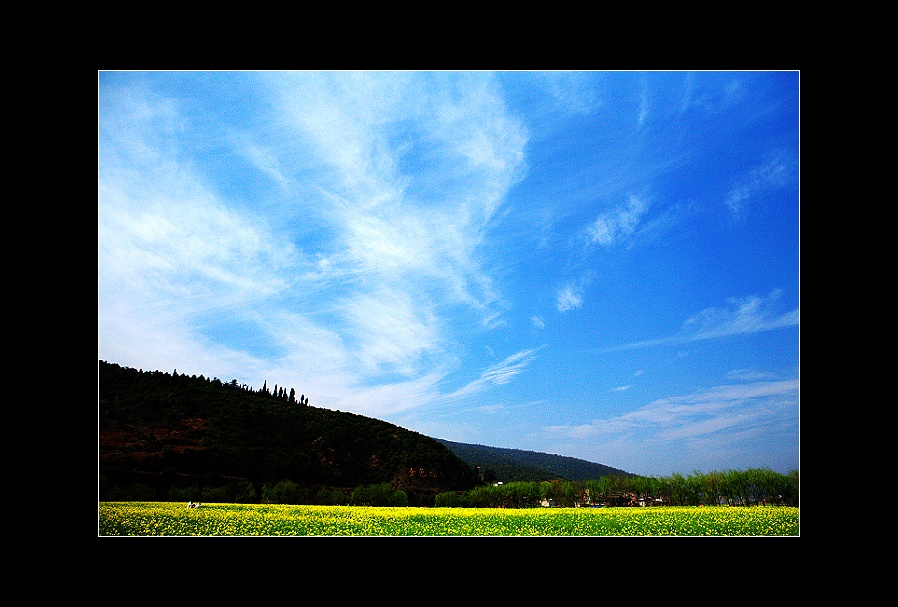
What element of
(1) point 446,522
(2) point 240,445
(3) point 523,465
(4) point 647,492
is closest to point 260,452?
(2) point 240,445

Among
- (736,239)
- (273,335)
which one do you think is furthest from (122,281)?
(736,239)

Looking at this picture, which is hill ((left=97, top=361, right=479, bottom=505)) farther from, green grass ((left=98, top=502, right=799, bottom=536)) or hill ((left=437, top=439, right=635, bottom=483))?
green grass ((left=98, top=502, right=799, bottom=536))

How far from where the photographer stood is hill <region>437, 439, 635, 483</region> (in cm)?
731

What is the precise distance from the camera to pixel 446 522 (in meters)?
6.52

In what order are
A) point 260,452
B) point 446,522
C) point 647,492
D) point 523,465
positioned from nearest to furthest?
point 446,522 < point 647,492 < point 523,465 < point 260,452

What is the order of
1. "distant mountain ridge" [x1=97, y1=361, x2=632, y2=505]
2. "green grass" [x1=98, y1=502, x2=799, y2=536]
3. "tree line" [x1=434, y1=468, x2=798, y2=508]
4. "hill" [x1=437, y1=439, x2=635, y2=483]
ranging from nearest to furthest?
"green grass" [x1=98, y1=502, x2=799, y2=536]
"tree line" [x1=434, y1=468, x2=798, y2=508]
"hill" [x1=437, y1=439, x2=635, y2=483]
"distant mountain ridge" [x1=97, y1=361, x2=632, y2=505]

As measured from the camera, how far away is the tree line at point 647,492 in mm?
6895

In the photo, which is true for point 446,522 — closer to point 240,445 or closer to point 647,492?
point 647,492

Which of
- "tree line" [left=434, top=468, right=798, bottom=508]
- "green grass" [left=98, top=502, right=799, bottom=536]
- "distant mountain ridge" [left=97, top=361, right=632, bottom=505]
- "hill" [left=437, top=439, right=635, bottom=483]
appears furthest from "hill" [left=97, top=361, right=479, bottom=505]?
"green grass" [left=98, top=502, right=799, bottom=536]

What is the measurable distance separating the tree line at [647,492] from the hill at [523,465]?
9 cm

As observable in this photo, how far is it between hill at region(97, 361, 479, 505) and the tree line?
12.2 inches

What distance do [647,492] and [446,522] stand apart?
2.60 metres

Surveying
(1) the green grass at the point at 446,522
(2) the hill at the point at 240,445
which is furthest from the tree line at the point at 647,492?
(2) the hill at the point at 240,445

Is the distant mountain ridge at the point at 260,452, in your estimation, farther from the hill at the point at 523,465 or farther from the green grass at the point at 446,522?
the green grass at the point at 446,522
